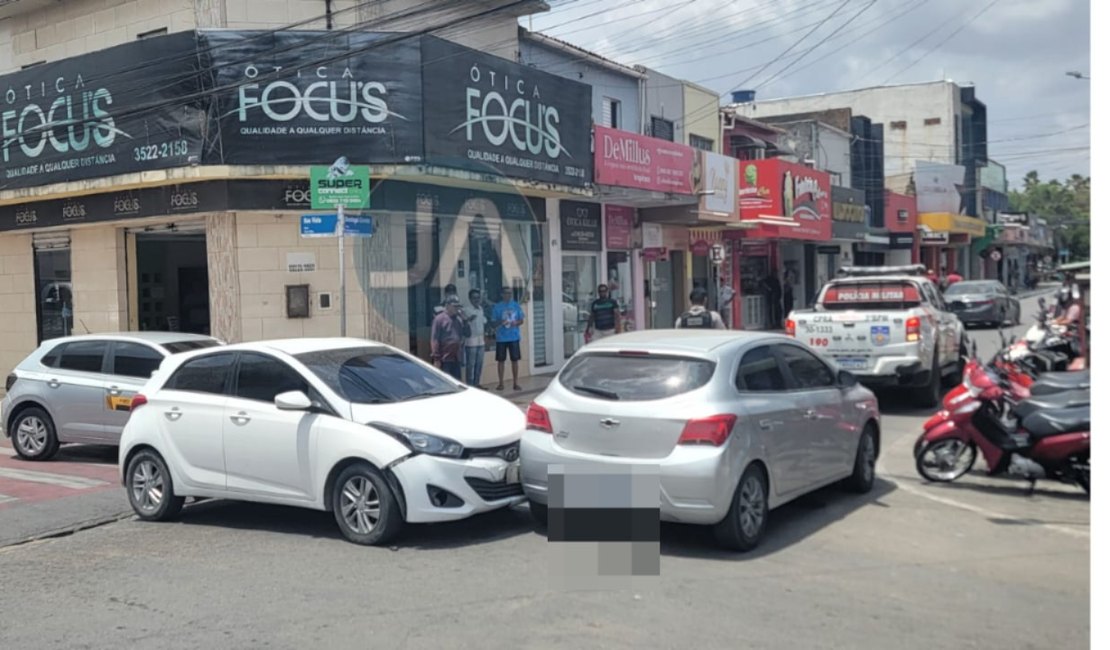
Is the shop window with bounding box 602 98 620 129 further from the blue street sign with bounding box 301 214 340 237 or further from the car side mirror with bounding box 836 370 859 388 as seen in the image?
the car side mirror with bounding box 836 370 859 388

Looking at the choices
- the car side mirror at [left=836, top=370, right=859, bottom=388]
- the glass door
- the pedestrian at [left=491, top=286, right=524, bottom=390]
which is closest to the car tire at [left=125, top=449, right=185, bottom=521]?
the car side mirror at [left=836, top=370, right=859, bottom=388]

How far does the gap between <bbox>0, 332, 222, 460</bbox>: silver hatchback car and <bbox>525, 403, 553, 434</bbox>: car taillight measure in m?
6.22

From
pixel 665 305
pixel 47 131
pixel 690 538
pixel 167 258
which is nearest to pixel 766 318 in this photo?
pixel 665 305

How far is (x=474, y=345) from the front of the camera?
16.1 m

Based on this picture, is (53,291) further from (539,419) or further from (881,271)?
(881,271)

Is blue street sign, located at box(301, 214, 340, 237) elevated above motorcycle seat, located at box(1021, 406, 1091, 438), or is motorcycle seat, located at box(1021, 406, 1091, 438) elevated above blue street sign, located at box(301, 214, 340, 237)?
blue street sign, located at box(301, 214, 340, 237)

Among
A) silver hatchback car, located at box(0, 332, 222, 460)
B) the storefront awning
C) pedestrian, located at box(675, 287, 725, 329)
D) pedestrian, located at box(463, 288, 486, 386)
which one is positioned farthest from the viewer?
the storefront awning

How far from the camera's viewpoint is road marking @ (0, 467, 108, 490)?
408 inches

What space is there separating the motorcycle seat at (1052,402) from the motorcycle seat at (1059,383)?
35 centimetres

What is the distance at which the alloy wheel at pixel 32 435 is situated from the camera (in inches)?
472

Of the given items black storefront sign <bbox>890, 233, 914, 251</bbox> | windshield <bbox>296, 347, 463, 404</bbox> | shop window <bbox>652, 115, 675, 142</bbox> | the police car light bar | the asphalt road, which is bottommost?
the asphalt road

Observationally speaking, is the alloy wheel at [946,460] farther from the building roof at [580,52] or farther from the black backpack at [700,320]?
the building roof at [580,52]

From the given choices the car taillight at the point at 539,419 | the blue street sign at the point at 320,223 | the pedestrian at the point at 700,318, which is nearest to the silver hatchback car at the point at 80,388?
the blue street sign at the point at 320,223

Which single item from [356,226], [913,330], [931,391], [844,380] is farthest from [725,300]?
[844,380]
